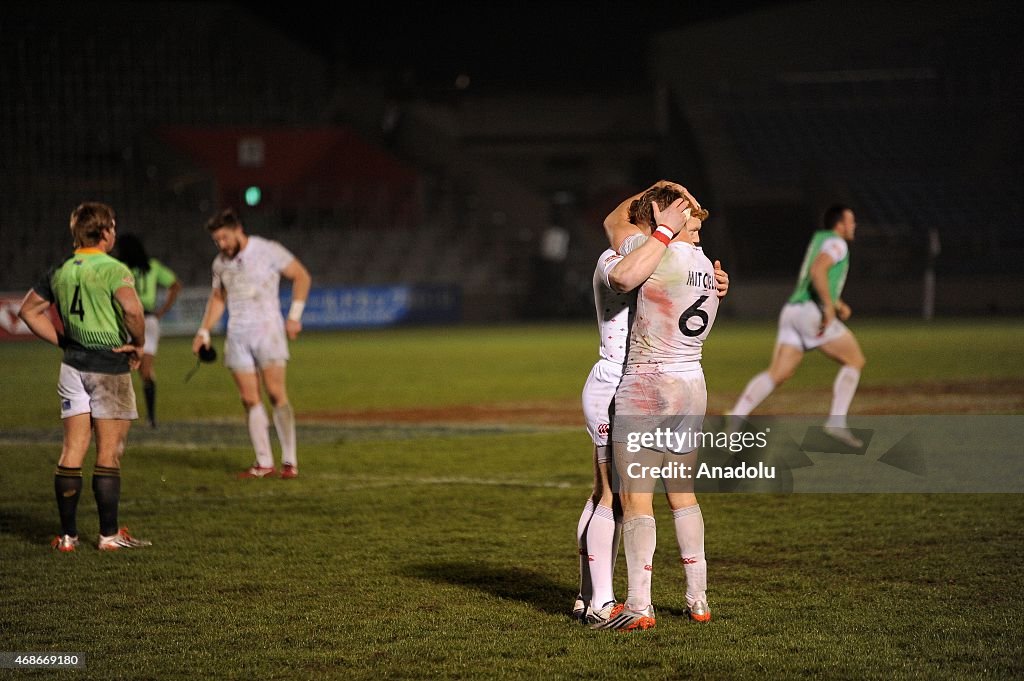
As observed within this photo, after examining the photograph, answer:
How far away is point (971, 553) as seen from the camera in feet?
24.7

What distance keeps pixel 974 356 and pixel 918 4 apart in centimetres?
2851

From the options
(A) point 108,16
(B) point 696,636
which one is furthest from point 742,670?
(A) point 108,16

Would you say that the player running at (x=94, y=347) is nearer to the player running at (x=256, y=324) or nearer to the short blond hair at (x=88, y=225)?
the short blond hair at (x=88, y=225)

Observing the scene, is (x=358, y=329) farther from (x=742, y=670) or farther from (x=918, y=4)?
(x=742, y=670)

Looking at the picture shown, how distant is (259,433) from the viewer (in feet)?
36.4

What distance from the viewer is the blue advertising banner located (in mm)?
38938

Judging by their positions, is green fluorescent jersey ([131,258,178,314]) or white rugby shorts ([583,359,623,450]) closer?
white rugby shorts ([583,359,623,450])

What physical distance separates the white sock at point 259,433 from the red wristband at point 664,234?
6446 mm

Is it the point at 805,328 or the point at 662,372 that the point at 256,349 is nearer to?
the point at 805,328

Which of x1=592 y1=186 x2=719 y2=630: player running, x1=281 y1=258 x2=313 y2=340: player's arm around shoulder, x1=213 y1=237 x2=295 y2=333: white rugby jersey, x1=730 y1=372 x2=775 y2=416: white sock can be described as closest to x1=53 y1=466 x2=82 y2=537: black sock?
x1=213 y1=237 x2=295 y2=333: white rugby jersey

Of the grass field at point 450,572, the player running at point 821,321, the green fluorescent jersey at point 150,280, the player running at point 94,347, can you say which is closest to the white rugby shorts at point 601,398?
the grass field at point 450,572

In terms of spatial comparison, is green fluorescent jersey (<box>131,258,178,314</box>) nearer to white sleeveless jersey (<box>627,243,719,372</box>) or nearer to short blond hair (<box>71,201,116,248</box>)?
short blond hair (<box>71,201,116,248</box>)

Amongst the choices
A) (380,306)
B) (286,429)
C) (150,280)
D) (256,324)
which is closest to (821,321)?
(286,429)

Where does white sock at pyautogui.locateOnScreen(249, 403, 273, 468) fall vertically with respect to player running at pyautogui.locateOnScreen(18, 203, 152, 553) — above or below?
below
